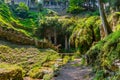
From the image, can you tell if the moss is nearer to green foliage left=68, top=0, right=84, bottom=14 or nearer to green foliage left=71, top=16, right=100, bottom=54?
green foliage left=71, top=16, right=100, bottom=54

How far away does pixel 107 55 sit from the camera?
1447 centimetres

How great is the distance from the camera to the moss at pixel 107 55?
43.0 feet

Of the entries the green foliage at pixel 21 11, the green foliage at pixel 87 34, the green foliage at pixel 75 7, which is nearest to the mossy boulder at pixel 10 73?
the green foliage at pixel 87 34

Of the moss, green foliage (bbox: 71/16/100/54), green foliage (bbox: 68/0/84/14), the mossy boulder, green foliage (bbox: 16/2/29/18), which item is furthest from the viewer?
green foliage (bbox: 16/2/29/18)

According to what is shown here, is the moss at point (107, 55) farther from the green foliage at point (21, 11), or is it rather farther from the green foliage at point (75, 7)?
the green foliage at point (21, 11)

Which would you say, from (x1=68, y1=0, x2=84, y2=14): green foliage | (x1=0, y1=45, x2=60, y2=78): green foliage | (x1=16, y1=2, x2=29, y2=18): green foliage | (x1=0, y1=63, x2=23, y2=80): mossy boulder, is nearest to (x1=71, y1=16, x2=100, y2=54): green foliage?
(x1=0, y1=45, x2=60, y2=78): green foliage

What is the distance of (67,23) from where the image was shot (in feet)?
142

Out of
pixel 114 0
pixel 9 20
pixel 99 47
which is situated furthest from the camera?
pixel 9 20

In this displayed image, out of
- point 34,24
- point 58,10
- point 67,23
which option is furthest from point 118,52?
point 58,10

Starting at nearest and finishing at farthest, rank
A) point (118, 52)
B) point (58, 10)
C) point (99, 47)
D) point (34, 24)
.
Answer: point (118, 52), point (99, 47), point (34, 24), point (58, 10)

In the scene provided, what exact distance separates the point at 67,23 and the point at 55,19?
211 cm

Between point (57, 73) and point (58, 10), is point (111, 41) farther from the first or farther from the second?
point (58, 10)

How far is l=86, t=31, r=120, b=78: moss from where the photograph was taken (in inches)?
516

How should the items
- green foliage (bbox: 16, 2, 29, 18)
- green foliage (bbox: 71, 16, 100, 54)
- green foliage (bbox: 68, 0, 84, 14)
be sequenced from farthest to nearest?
green foliage (bbox: 16, 2, 29, 18), green foliage (bbox: 68, 0, 84, 14), green foliage (bbox: 71, 16, 100, 54)
